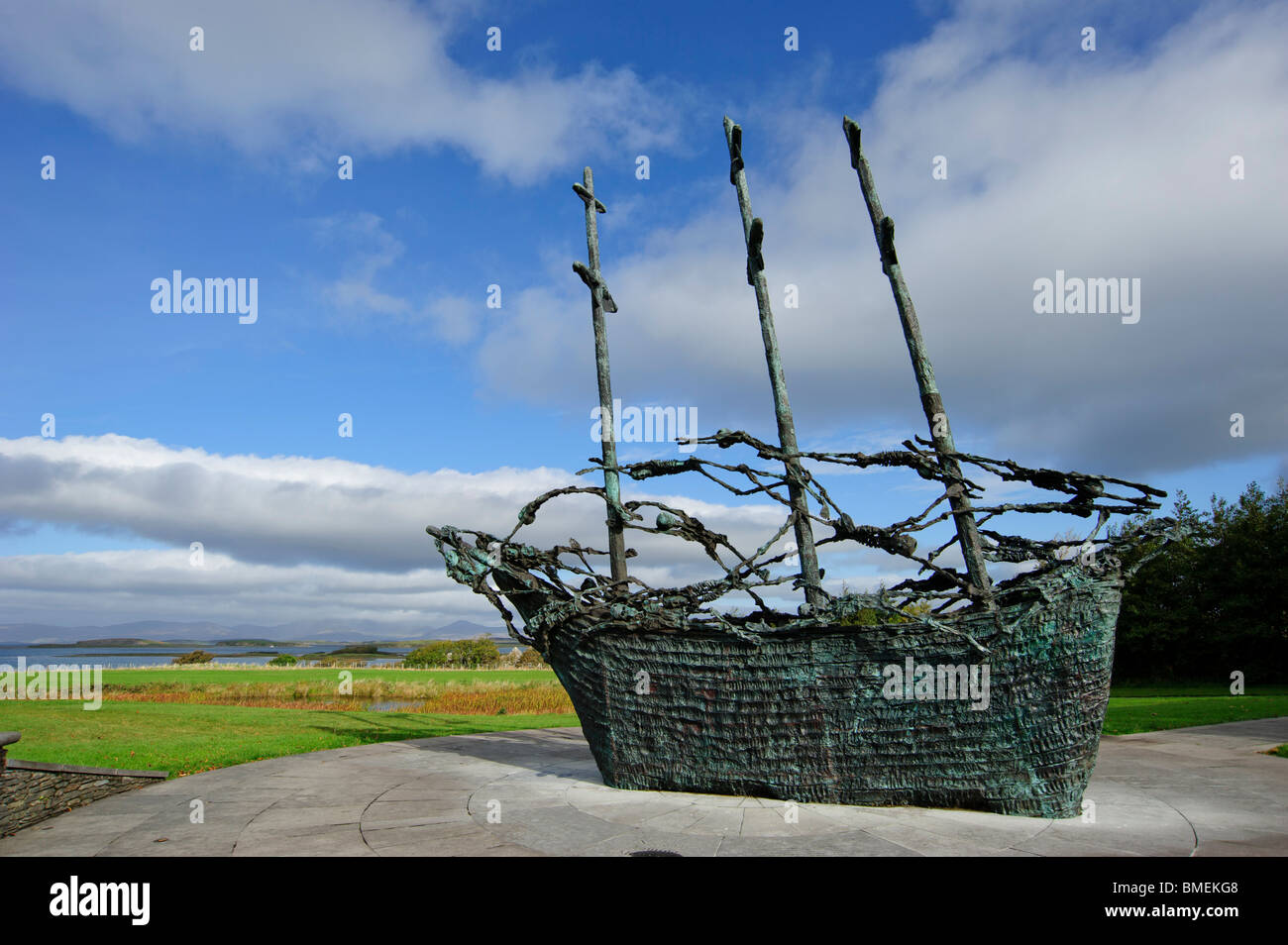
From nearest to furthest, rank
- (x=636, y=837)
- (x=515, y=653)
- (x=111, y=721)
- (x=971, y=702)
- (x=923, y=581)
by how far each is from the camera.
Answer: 1. (x=636, y=837)
2. (x=971, y=702)
3. (x=923, y=581)
4. (x=111, y=721)
5. (x=515, y=653)

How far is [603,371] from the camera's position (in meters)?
10.3

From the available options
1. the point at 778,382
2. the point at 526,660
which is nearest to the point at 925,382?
the point at 778,382

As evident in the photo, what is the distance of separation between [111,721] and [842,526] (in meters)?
15.6

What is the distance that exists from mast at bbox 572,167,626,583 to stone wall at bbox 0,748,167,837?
642 centimetres

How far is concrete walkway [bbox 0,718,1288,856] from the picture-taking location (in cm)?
588

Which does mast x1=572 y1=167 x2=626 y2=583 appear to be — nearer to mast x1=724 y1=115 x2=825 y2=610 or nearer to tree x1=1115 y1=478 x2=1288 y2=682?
mast x1=724 y1=115 x2=825 y2=610

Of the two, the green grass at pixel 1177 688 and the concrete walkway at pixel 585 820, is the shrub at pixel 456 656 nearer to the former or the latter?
the green grass at pixel 1177 688

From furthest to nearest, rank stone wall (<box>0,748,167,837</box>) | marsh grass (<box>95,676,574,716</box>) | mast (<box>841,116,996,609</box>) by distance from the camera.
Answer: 1. marsh grass (<box>95,676,574,716</box>)
2. mast (<box>841,116,996,609</box>)
3. stone wall (<box>0,748,167,837</box>)

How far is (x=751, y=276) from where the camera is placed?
1023 centimetres

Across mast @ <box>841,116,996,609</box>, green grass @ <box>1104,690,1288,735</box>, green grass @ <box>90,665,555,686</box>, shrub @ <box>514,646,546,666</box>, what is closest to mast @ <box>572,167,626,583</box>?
mast @ <box>841,116,996,609</box>
